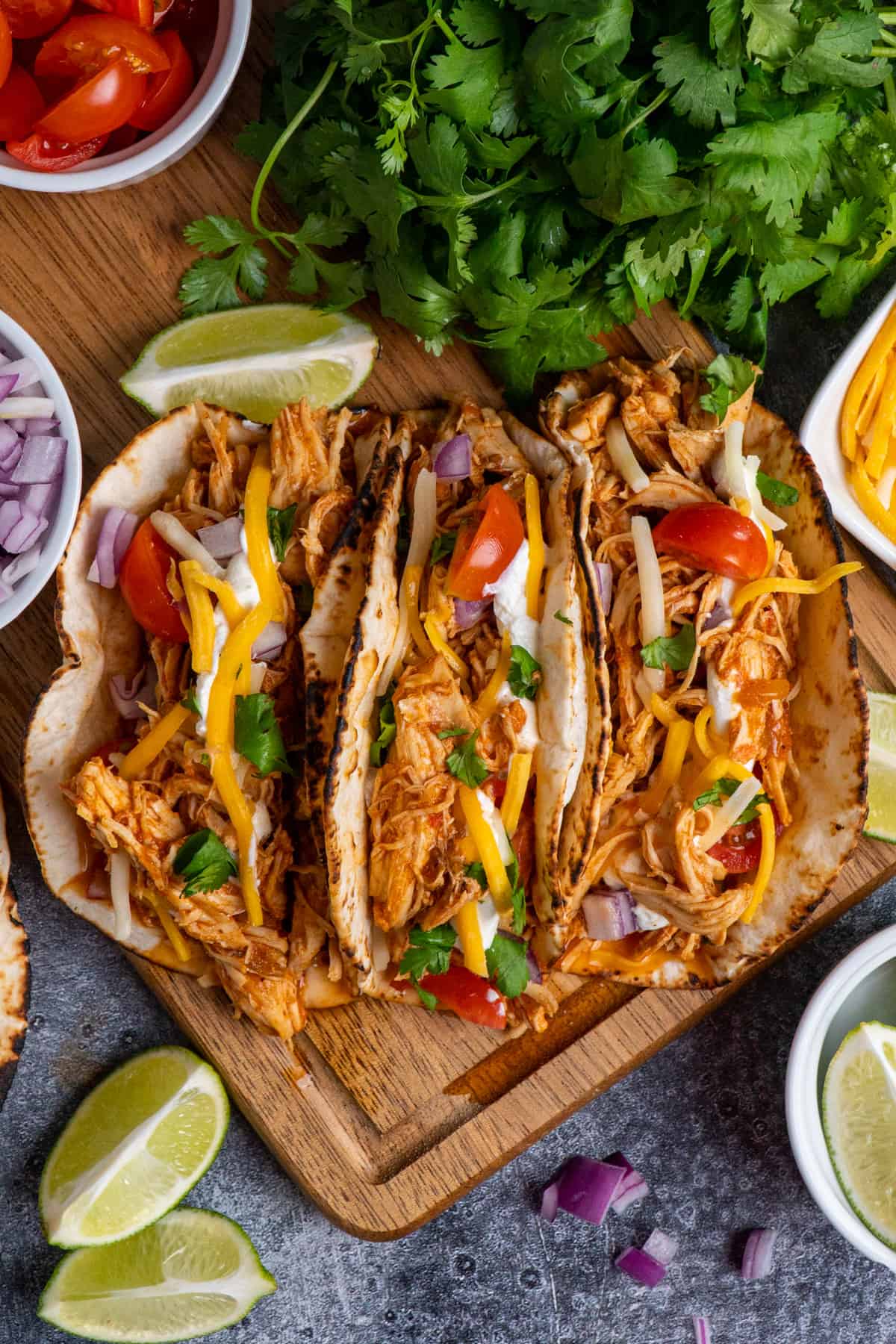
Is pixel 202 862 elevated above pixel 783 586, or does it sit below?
above

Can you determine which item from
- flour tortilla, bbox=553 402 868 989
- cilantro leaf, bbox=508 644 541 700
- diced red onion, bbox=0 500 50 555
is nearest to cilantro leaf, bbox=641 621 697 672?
cilantro leaf, bbox=508 644 541 700

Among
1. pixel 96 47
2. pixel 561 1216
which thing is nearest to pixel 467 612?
pixel 96 47

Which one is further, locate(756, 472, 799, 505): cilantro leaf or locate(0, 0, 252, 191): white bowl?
locate(756, 472, 799, 505): cilantro leaf

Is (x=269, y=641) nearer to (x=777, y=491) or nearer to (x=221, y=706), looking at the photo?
(x=221, y=706)

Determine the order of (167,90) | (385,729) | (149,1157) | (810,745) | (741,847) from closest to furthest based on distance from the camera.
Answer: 1. (385,729)
2. (167,90)
3. (741,847)
4. (810,745)
5. (149,1157)

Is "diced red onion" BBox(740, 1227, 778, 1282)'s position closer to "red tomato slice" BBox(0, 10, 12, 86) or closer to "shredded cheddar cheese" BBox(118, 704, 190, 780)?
"shredded cheddar cheese" BBox(118, 704, 190, 780)

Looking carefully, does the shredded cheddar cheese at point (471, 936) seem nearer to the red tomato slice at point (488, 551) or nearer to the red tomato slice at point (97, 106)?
the red tomato slice at point (488, 551)
